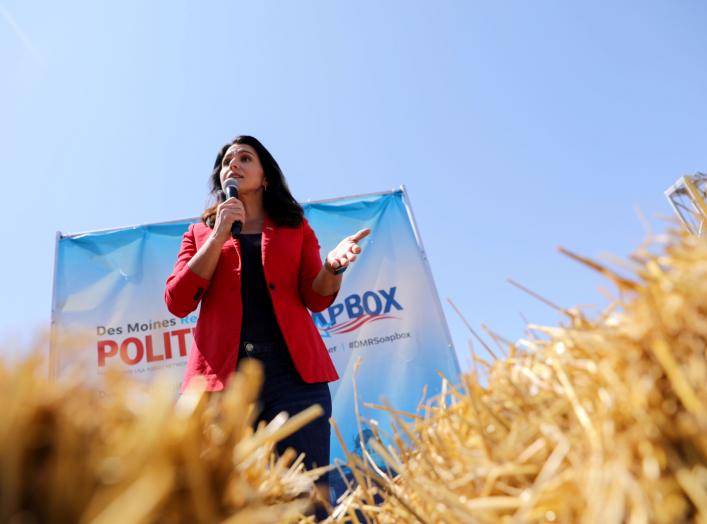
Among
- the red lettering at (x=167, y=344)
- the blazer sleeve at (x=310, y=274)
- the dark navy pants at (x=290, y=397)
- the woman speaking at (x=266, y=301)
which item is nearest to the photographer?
the dark navy pants at (x=290, y=397)

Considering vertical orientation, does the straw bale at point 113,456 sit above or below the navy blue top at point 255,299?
below

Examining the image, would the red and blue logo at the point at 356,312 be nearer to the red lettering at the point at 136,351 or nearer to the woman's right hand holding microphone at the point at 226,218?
the red lettering at the point at 136,351

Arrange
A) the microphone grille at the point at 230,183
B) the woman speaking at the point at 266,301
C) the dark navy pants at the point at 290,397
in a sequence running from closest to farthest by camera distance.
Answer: the dark navy pants at the point at 290,397, the woman speaking at the point at 266,301, the microphone grille at the point at 230,183

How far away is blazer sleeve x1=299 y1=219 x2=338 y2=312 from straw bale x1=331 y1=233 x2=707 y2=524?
91 cm

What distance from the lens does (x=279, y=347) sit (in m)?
1.12

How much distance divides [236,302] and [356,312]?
5.98 feet

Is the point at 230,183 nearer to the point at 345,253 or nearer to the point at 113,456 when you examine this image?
the point at 345,253

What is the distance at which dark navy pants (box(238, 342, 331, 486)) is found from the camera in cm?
94

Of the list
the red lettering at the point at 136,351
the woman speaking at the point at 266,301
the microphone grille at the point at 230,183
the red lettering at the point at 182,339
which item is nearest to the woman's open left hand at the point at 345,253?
the woman speaking at the point at 266,301

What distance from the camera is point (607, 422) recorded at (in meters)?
0.25

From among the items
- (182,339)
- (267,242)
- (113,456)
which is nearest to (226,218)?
(267,242)

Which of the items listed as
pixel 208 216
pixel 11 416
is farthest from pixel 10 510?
pixel 208 216

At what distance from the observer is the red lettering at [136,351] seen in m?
2.80

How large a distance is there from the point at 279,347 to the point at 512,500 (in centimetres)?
89
